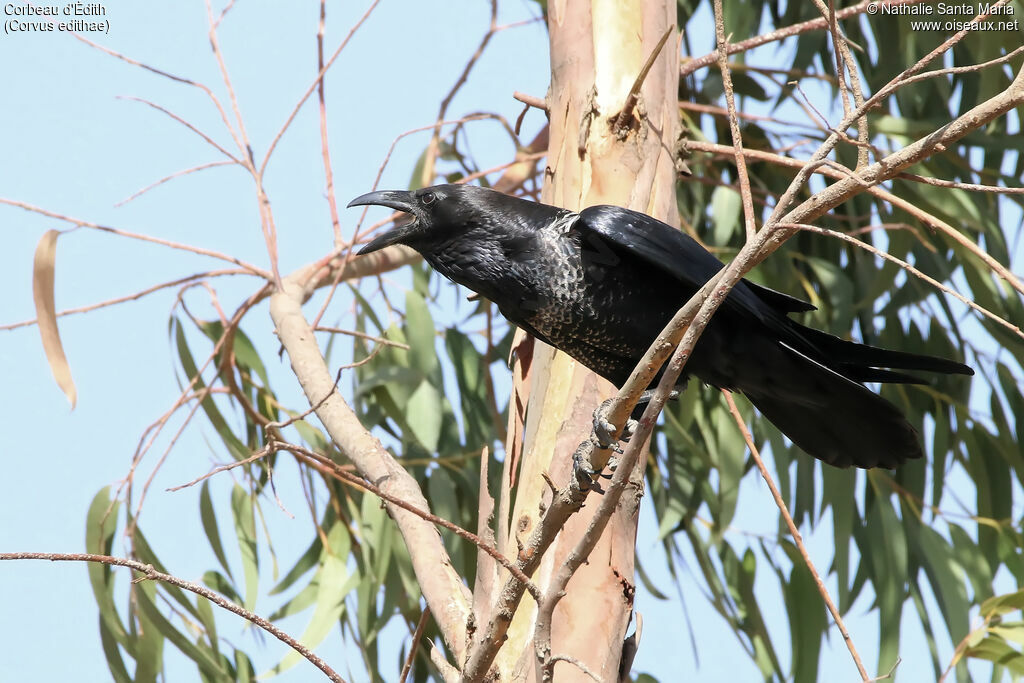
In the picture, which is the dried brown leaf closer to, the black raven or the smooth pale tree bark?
the black raven

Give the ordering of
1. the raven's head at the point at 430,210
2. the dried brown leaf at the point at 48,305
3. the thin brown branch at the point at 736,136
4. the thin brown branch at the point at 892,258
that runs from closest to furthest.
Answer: the thin brown branch at the point at 892,258 < the thin brown branch at the point at 736,136 < the raven's head at the point at 430,210 < the dried brown leaf at the point at 48,305

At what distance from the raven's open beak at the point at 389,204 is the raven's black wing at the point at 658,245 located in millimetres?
472

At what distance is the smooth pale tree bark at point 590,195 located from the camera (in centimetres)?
224

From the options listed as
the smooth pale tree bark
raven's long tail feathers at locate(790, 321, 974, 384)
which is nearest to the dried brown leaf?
the smooth pale tree bark

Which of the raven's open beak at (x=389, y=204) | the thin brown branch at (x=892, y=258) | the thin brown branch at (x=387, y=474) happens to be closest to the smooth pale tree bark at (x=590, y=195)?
the thin brown branch at (x=387, y=474)

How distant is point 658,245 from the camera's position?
225 centimetres

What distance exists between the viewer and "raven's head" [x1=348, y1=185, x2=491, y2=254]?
2.54 metres

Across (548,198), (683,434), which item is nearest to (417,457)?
(683,434)

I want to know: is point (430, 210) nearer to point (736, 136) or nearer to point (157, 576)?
point (736, 136)

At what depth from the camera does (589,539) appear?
5.06ft

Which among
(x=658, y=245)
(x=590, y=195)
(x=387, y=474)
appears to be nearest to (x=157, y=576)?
(x=387, y=474)

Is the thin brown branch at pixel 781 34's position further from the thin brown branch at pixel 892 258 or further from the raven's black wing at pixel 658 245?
the thin brown branch at pixel 892 258

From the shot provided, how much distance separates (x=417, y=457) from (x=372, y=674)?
30.2 inches

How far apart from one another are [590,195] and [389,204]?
0.50 m
